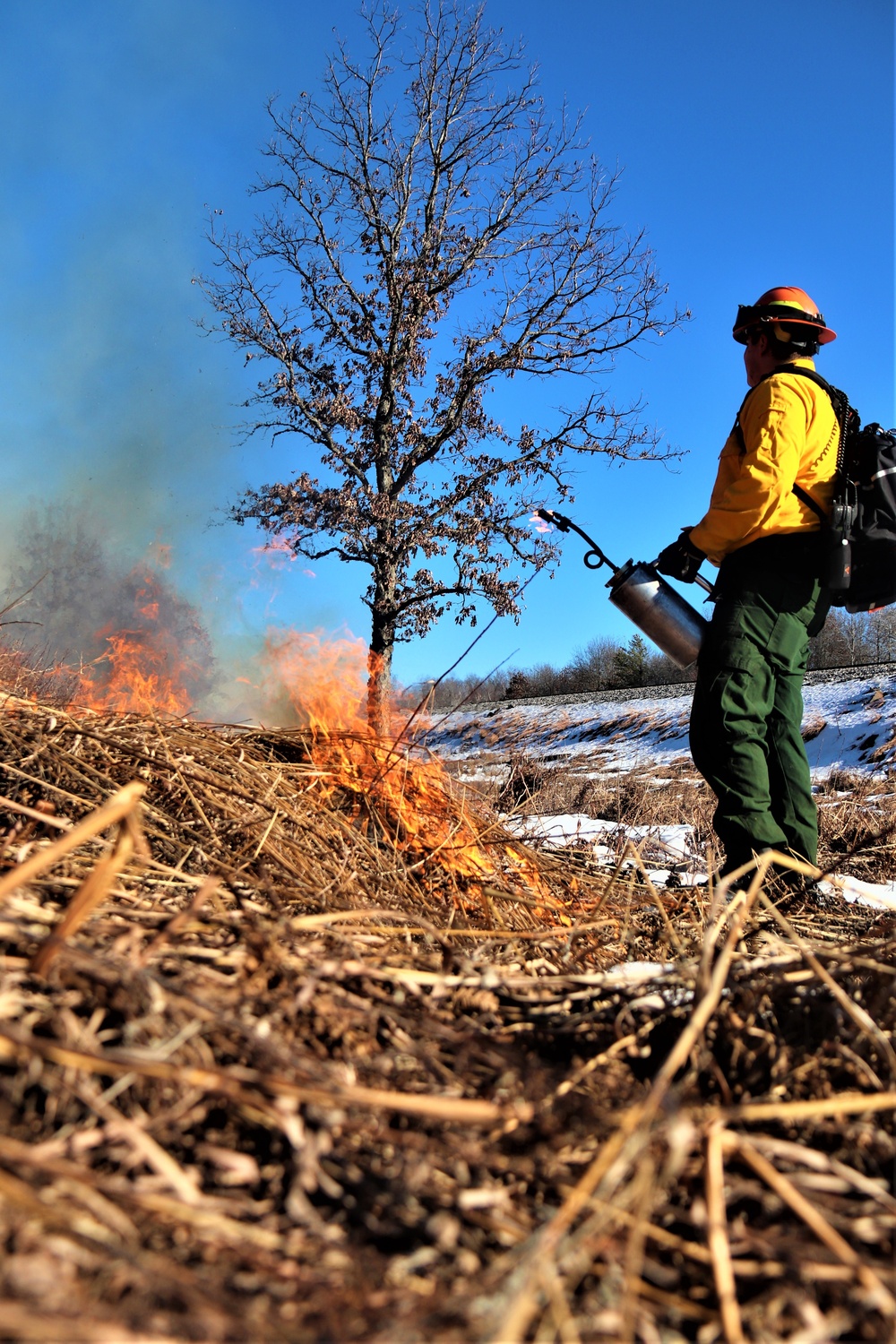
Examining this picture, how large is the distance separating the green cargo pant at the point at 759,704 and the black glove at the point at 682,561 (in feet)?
1.02

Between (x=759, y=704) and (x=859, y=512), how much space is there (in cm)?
84

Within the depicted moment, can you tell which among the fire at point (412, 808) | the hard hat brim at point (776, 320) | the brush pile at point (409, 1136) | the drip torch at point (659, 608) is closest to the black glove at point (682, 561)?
the drip torch at point (659, 608)

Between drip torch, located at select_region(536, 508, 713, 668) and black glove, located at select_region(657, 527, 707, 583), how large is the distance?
57 mm

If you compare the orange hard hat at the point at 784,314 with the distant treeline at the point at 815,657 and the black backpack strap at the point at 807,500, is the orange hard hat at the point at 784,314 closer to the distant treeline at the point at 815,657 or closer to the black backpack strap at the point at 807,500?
the black backpack strap at the point at 807,500

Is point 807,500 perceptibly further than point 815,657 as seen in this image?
No

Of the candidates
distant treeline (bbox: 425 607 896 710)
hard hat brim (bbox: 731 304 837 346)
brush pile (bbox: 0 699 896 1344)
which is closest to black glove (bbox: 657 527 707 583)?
hard hat brim (bbox: 731 304 837 346)

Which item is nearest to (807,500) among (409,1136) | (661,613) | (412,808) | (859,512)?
(859,512)

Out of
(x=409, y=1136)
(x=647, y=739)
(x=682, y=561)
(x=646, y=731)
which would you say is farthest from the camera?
(x=646, y=731)

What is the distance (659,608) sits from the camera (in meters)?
3.81

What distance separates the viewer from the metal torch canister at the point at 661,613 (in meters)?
3.78

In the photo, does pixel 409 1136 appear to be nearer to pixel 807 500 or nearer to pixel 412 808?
pixel 412 808

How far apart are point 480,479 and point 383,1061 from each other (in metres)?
12.5

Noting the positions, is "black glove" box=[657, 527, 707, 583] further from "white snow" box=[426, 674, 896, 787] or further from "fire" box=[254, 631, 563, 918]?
"white snow" box=[426, 674, 896, 787]

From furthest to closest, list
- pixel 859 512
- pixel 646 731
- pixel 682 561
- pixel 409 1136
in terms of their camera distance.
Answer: pixel 646 731
pixel 682 561
pixel 859 512
pixel 409 1136
